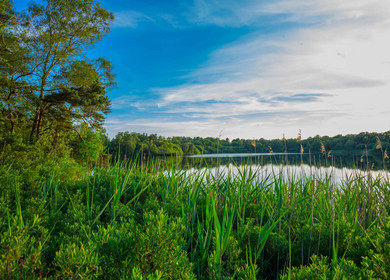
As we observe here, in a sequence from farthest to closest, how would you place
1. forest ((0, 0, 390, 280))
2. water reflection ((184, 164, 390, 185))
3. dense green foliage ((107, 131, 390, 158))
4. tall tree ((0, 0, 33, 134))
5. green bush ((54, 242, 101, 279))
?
tall tree ((0, 0, 33, 134))
dense green foliage ((107, 131, 390, 158))
water reflection ((184, 164, 390, 185))
forest ((0, 0, 390, 280))
green bush ((54, 242, 101, 279))

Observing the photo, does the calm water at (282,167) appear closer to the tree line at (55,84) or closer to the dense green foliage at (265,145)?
the dense green foliage at (265,145)

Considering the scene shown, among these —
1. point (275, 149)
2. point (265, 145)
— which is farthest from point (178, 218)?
point (275, 149)

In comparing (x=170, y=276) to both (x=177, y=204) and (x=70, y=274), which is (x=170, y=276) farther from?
(x=177, y=204)

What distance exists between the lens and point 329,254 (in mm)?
1960

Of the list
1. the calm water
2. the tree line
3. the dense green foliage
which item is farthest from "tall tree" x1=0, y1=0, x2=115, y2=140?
the calm water

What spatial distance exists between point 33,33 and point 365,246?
25.5m

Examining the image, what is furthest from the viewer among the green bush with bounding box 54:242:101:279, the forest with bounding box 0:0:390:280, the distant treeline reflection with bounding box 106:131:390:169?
the distant treeline reflection with bounding box 106:131:390:169

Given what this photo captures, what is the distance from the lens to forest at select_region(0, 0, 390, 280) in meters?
1.38

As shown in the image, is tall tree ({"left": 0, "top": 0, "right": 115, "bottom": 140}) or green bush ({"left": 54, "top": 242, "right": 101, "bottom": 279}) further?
tall tree ({"left": 0, "top": 0, "right": 115, "bottom": 140})

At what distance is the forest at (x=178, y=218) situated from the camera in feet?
4.54

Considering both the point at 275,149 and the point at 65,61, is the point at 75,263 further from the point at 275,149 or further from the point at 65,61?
the point at 65,61

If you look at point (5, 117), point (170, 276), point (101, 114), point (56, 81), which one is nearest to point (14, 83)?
point (5, 117)

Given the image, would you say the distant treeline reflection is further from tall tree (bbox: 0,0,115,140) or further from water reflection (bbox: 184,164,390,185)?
tall tree (bbox: 0,0,115,140)

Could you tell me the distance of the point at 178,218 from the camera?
1721 millimetres
